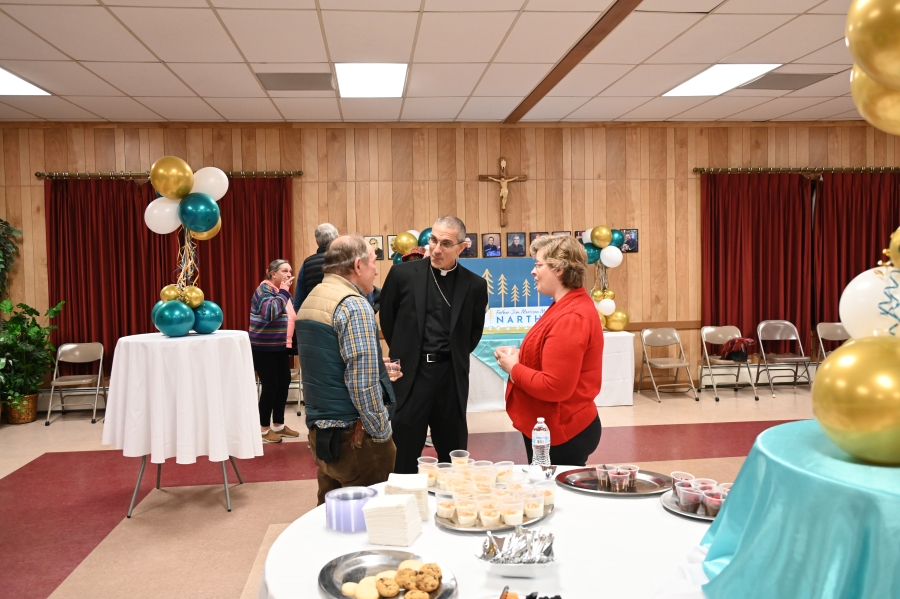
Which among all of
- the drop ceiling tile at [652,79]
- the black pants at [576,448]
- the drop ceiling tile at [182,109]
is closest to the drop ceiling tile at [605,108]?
the drop ceiling tile at [652,79]

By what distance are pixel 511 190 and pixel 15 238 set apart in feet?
18.7

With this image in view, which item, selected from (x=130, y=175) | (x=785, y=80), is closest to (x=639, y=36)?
(x=785, y=80)

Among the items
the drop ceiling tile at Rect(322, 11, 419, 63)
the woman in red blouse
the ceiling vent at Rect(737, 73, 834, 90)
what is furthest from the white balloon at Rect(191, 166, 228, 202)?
the ceiling vent at Rect(737, 73, 834, 90)

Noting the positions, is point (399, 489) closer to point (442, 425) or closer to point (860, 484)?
point (860, 484)

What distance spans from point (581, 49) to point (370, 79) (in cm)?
194

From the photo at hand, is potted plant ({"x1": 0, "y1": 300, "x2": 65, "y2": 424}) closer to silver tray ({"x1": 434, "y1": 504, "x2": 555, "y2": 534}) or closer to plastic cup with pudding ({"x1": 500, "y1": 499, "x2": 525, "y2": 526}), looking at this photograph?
silver tray ({"x1": 434, "y1": 504, "x2": 555, "y2": 534})

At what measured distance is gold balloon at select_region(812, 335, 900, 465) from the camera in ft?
2.89

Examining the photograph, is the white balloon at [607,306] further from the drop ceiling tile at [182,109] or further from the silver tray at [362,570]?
the silver tray at [362,570]

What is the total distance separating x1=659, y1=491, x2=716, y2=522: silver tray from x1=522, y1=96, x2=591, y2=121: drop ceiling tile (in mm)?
5691

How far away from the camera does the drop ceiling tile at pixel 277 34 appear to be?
4.60 m

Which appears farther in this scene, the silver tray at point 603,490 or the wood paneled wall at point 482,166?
the wood paneled wall at point 482,166

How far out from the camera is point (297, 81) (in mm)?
6211

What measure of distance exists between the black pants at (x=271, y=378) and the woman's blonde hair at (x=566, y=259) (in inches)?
146

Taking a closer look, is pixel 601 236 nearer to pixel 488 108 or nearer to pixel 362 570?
pixel 488 108
